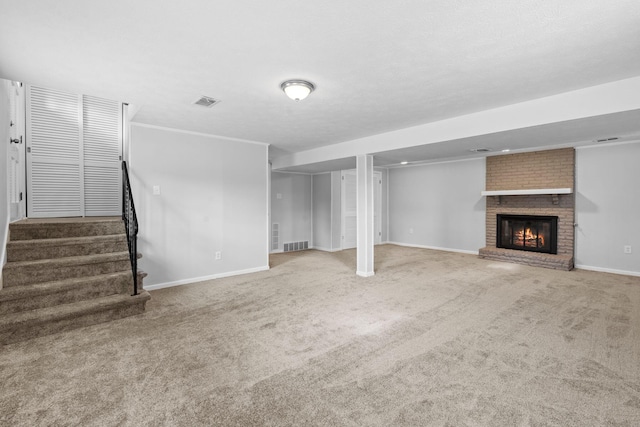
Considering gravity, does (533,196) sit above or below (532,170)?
below

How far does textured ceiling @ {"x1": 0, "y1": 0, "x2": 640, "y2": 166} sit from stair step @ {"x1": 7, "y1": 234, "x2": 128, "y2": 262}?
1.73 metres

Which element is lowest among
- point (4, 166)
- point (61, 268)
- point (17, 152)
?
point (61, 268)

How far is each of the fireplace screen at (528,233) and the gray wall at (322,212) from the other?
156 inches

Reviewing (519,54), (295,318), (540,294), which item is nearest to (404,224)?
(540,294)

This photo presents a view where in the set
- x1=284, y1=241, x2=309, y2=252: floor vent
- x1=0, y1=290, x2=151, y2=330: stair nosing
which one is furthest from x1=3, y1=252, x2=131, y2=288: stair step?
x1=284, y1=241, x2=309, y2=252: floor vent

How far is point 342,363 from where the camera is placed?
8.09 ft

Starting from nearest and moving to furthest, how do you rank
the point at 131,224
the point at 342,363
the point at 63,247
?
1. the point at 342,363
2. the point at 63,247
3. the point at 131,224

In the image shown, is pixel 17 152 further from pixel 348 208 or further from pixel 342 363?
pixel 348 208

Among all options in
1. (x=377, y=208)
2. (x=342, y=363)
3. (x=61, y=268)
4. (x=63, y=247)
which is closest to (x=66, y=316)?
(x=61, y=268)

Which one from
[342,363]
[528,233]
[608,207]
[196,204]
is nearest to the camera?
[342,363]

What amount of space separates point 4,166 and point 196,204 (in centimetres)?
216

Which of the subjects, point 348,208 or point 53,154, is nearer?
point 53,154

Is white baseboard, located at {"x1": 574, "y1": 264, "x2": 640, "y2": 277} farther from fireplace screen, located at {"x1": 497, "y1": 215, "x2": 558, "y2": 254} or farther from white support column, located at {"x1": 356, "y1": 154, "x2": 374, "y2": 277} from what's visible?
white support column, located at {"x1": 356, "y1": 154, "x2": 374, "y2": 277}

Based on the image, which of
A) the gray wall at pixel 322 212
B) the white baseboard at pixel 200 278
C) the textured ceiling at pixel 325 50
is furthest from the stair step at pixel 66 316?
the gray wall at pixel 322 212
